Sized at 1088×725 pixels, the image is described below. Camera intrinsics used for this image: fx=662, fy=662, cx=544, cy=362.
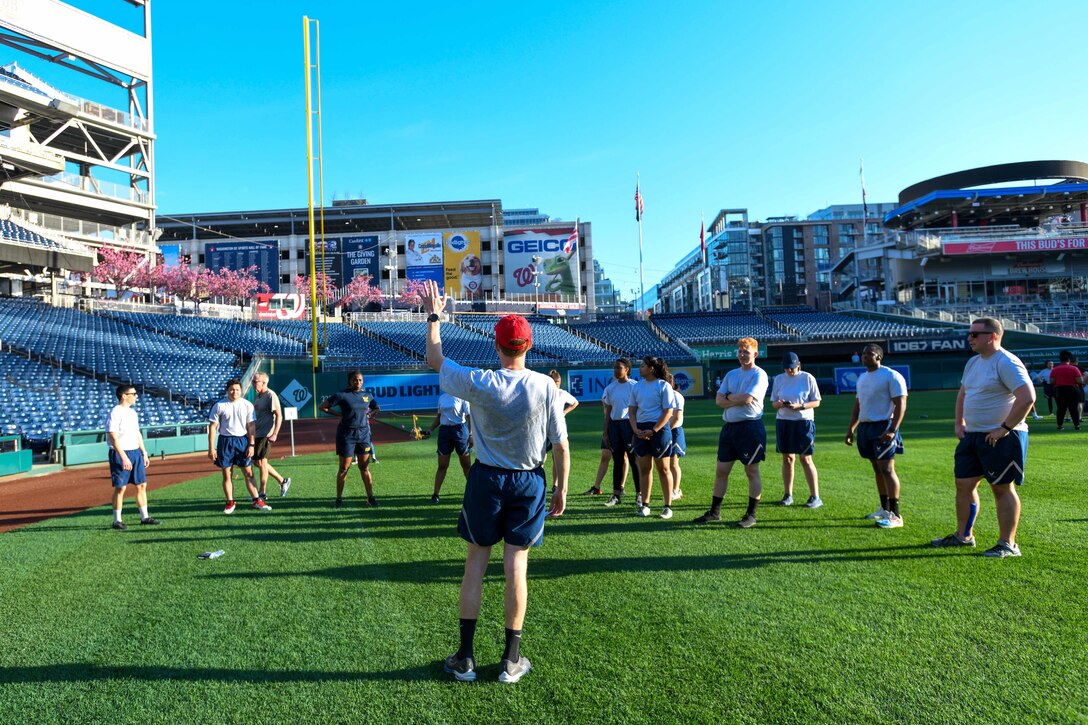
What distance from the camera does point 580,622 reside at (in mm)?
4492

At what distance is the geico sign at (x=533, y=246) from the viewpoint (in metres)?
65.6

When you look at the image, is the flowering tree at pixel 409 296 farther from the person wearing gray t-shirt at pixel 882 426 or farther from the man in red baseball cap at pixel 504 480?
the man in red baseball cap at pixel 504 480

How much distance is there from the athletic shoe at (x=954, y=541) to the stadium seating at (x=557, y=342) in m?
27.3

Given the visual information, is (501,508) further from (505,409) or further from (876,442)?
(876,442)

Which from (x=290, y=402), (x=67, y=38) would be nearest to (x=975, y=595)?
(x=290, y=402)

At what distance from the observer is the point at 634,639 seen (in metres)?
4.19

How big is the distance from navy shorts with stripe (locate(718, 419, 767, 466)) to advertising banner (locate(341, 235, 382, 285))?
177ft

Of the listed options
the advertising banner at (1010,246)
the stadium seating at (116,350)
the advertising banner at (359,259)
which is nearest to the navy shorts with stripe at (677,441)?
the stadium seating at (116,350)

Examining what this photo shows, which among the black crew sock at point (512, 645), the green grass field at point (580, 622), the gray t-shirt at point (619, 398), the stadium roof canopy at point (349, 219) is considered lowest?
the green grass field at point (580, 622)

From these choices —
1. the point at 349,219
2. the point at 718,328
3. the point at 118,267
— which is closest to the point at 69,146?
the point at 118,267

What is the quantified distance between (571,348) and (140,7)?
38.2 m

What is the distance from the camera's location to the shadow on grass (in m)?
3.78

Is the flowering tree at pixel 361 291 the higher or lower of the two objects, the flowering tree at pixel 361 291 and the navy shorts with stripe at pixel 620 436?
the higher

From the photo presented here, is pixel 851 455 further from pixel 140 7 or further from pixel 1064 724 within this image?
pixel 140 7
